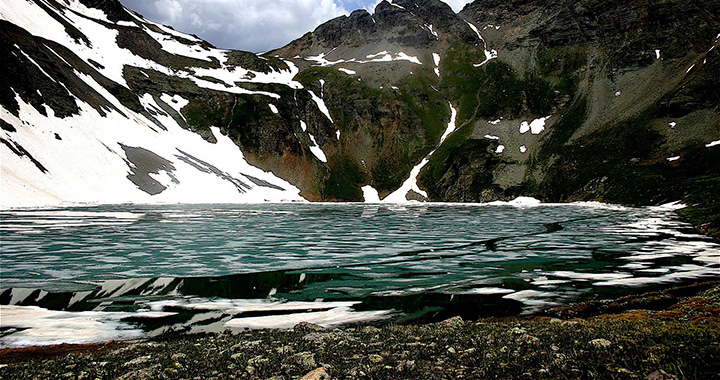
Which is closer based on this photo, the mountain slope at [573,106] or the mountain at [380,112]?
the mountain at [380,112]

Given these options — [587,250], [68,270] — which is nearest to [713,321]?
[587,250]

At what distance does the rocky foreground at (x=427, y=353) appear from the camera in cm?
496

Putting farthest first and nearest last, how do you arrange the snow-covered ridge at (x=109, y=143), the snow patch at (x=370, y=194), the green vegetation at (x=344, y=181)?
1. the snow patch at (x=370, y=194)
2. the green vegetation at (x=344, y=181)
3. the snow-covered ridge at (x=109, y=143)

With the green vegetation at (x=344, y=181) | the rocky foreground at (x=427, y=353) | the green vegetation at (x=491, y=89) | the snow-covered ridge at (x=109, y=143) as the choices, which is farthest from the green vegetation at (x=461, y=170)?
the rocky foreground at (x=427, y=353)

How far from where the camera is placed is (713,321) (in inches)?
260

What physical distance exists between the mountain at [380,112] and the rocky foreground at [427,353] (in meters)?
44.6

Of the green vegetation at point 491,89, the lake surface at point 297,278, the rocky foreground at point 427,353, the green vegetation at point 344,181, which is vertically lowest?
the lake surface at point 297,278

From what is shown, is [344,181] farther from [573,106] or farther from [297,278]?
[297,278]

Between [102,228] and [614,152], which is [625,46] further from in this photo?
[102,228]

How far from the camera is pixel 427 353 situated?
6.30 m

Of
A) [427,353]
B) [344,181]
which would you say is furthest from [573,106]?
[427,353]

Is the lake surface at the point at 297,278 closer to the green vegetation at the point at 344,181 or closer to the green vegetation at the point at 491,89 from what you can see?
the green vegetation at the point at 344,181

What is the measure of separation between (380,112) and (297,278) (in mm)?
146763

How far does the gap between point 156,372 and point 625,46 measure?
548 ft
